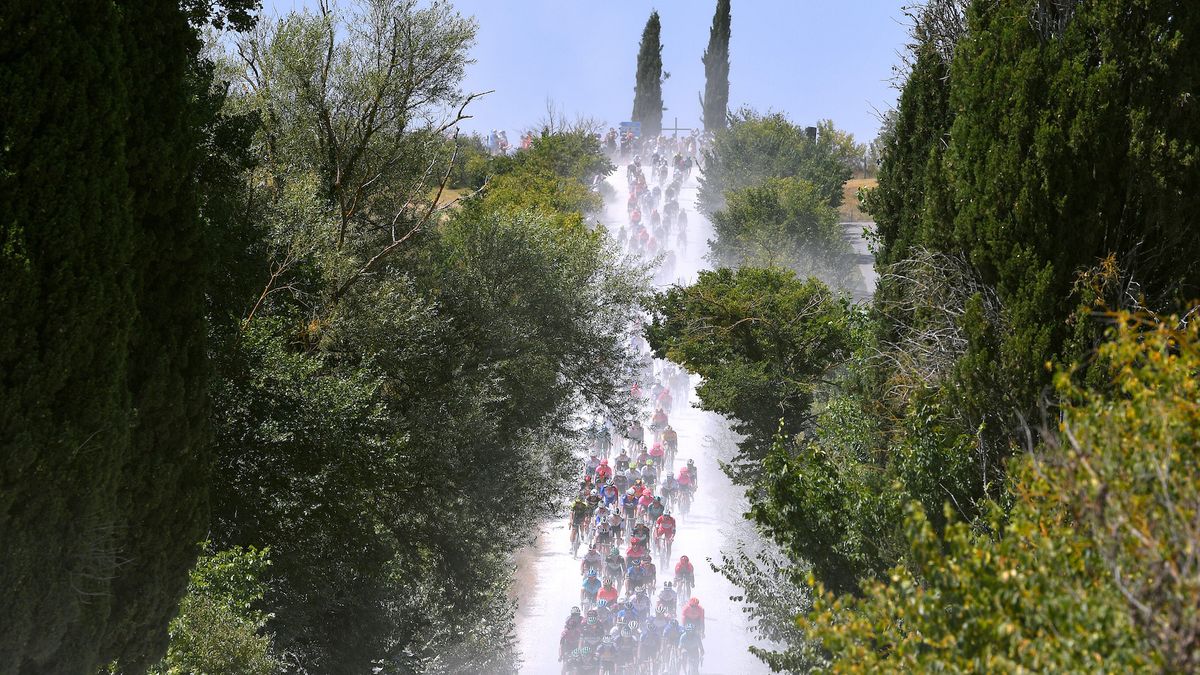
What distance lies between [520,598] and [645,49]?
74.7m

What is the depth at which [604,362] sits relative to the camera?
27375 millimetres

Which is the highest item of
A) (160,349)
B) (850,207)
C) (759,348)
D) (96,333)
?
(850,207)

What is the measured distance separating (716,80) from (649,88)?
580cm

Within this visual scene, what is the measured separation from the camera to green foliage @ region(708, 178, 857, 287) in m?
57.1

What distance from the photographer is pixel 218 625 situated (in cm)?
1182

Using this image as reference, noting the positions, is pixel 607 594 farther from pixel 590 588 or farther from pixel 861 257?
pixel 861 257

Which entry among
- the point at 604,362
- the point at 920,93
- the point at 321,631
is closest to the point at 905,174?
the point at 920,93

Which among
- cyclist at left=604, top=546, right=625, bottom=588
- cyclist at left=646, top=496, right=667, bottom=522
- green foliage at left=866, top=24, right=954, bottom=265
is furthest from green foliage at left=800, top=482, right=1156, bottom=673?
cyclist at left=646, top=496, right=667, bottom=522

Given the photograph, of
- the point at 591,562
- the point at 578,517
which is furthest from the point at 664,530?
the point at 591,562

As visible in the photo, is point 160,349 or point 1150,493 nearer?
point 1150,493

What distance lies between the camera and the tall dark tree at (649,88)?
317 ft

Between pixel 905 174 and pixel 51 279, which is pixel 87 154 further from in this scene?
pixel 905 174


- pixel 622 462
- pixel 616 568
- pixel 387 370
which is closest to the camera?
pixel 387 370

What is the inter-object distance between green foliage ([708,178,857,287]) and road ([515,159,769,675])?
51.3 ft
